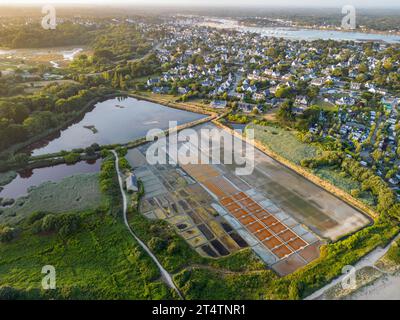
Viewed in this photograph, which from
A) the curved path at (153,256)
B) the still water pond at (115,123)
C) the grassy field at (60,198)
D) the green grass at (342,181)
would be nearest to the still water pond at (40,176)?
the grassy field at (60,198)

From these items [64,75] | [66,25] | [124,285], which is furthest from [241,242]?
[66,25]

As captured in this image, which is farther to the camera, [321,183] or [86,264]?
[321,183]

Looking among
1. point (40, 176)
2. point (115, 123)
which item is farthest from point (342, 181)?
point (115, 123)

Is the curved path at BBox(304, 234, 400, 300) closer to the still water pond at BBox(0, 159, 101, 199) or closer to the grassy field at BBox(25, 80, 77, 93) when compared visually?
the still water pond at BBox(0, 159, 101, 199)

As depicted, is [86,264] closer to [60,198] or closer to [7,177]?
[60,198]

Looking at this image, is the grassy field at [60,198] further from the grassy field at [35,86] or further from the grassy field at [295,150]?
the grassy field at [35,86]

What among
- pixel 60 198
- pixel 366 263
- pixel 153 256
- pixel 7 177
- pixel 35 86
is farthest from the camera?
pixel 35 86
